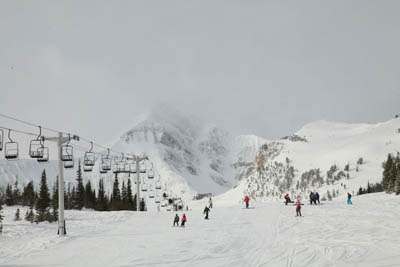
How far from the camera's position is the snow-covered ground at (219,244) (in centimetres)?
1517

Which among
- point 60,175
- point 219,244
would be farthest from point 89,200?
point 219,244

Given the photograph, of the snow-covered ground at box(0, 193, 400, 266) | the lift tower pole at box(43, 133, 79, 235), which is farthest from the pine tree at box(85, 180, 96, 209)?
the lift tower pole at box(43, 133, 79, 235)

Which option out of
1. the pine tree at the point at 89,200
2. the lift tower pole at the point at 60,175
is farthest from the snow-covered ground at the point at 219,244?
the pine tree at the point at 89,200

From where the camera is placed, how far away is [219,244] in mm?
18953

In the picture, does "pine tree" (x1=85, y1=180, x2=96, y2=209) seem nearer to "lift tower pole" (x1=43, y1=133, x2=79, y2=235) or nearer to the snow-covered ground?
the snow-covered ground

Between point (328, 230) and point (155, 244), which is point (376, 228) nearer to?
point (328, 230)

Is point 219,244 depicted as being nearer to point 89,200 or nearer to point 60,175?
point 60,175

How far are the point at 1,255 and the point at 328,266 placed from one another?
1635cm

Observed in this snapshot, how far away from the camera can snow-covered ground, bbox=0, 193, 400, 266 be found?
15.2m

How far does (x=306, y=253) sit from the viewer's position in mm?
16266

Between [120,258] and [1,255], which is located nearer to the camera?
[120,258]

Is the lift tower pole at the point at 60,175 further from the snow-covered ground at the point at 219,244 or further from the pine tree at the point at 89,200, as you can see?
the pine tree at the point at 89,200

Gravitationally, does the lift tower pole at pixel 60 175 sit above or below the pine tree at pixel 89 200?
above

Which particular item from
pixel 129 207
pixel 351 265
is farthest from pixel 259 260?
pixel 129 207
